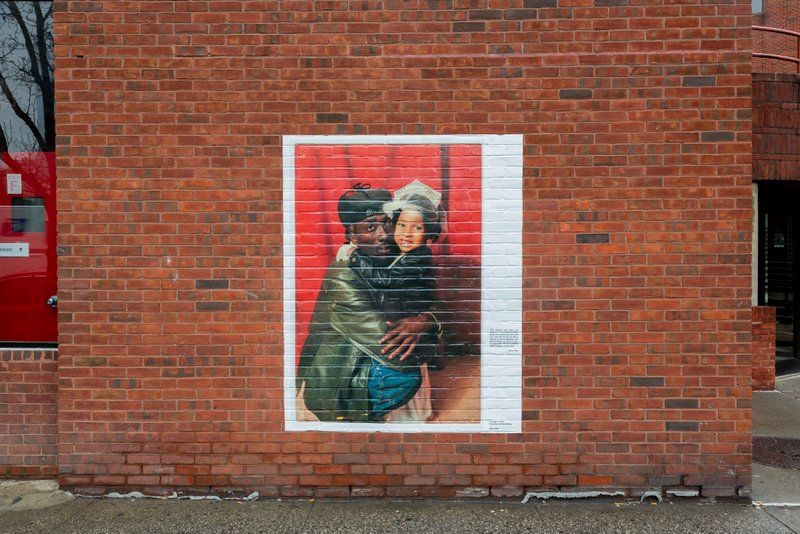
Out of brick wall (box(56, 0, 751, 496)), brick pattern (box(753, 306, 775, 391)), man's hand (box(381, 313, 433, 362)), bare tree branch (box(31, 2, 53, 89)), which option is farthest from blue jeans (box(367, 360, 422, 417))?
brick pattern (box(753, 306, 775, 391))

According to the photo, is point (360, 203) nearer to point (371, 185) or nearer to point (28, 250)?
point (371, 185)

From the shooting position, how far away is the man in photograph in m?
4.52

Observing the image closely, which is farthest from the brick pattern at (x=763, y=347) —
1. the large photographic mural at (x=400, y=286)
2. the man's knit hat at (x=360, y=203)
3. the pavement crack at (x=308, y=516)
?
the pavement crack at (x=308, y=516)

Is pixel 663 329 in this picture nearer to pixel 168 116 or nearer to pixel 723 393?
pixel 723 393

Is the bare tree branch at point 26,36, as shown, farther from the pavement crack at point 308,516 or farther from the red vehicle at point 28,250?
the pavement crack at point 308,516

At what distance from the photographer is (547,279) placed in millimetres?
4477

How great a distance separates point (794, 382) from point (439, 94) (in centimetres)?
681

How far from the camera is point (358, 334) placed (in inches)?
178

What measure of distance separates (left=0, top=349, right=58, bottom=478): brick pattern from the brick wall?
0.27 m

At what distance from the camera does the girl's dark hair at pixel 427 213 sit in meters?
4.51

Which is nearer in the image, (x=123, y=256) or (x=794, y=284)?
(x=123, y=256)

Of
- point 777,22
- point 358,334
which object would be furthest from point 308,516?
point 777,22

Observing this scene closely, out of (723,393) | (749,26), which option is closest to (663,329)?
Answer: (723,393)

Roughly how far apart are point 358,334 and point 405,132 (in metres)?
1.58
